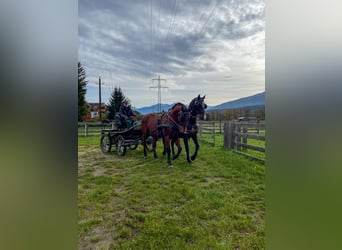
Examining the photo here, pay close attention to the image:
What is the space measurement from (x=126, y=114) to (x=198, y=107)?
1.10 meters

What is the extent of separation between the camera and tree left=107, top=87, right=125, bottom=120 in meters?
1.94

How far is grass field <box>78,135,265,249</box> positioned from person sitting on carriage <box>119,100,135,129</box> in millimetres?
716

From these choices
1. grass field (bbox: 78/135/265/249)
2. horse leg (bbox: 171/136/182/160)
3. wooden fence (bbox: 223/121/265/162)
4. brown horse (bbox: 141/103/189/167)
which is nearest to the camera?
grass field (bbox: 78/135/265/249)

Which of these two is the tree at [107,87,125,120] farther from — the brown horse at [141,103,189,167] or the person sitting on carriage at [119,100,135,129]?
the brown horse at [141,103,189,167]

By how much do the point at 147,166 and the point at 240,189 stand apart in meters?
1.14

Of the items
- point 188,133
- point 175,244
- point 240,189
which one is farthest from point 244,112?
point 175,244

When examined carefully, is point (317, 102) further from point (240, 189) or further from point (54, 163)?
point (240, 189)

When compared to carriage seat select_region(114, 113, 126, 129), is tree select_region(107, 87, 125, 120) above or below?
above

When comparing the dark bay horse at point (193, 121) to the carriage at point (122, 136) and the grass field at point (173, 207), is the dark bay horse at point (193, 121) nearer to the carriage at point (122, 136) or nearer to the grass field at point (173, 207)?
the grass field at point (173, 207)

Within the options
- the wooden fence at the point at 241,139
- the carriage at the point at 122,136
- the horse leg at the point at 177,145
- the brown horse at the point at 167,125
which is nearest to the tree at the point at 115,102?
the carriage at the point at 122,136

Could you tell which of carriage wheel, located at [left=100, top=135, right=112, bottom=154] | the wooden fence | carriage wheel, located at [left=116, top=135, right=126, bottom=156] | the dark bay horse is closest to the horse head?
the dark bay horse

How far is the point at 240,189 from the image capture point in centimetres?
168

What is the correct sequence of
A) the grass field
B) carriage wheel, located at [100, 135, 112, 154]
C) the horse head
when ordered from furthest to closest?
carriage wheel, located at [100, 135, 112, 154]
the horse head
the grass field

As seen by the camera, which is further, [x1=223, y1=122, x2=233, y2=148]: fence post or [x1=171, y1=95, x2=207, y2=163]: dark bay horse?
[x1=223, y1=122, x2=233, y2=148]: fence post
